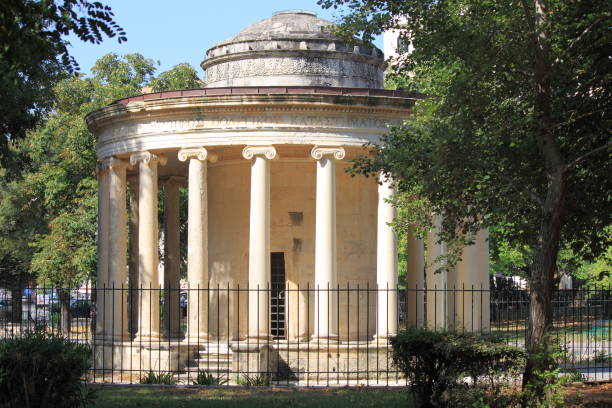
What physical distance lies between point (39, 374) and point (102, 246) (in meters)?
16.8

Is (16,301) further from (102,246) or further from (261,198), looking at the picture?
(261,198)

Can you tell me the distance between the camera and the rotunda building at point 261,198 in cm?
2927

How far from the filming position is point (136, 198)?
36312 millimetres

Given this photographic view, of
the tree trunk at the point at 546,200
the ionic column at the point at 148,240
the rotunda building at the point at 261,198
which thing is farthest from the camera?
the ionic column at the point at 148,240

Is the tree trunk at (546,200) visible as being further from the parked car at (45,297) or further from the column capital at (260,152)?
the column capital at (260,152)

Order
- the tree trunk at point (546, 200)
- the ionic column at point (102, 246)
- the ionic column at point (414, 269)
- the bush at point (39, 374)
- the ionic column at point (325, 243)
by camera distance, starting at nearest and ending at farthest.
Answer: the bush at point (39, 374)
the tree trunk at point (546, 200)
the ionic column at point (325, 243)
the ionic column at point (102, 246)
the ionic column at point (414, 269)

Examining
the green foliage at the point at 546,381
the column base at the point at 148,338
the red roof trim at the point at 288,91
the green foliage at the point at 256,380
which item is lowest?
the green foliage at the point at 256,380

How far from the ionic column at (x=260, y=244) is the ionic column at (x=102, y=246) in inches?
215

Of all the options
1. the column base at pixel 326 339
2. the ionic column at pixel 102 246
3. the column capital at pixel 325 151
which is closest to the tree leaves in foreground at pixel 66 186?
the ionic column at pixel 102 246

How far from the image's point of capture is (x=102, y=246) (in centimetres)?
3275

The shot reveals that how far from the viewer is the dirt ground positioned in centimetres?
1766

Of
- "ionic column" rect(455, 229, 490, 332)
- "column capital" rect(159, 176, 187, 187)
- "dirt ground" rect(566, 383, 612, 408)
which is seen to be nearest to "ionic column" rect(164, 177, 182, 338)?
"column capital" rect(159, 176, 187, 187)

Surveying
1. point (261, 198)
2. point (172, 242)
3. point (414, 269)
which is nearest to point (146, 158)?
point (261, 198)

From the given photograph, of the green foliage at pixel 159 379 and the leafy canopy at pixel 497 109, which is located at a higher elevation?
the leafy canopy at pixel 497 109
